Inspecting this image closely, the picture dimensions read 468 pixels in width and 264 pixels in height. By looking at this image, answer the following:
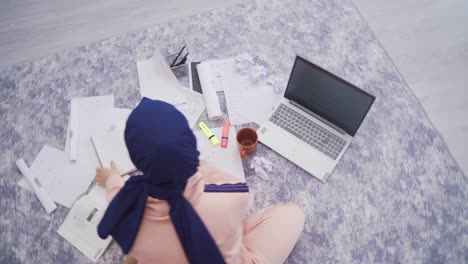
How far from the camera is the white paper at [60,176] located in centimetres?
129

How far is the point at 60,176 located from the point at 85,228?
9.1 inches

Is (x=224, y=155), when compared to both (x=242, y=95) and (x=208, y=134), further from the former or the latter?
(x=242, y=95)

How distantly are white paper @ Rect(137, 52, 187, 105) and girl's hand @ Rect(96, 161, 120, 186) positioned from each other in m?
0.37

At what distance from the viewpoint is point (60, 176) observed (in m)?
1.32

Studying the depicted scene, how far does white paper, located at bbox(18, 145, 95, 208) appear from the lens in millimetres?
1288

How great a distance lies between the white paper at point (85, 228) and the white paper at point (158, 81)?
0.48m

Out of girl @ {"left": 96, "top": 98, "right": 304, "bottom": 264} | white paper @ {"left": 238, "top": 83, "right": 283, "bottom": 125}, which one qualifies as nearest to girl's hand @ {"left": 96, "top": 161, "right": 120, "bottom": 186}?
girl @ {"left": 96, "top": 98, "right": 304, "bottom": 264}

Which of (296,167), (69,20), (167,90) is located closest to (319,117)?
(296,167)

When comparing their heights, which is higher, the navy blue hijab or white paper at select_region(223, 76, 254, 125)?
the navy blue hijab

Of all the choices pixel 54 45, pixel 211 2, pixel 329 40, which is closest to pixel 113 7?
pixel 54 45

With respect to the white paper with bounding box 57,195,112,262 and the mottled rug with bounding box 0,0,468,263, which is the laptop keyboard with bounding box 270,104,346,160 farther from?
the white paper with bounding box 57,195,112,262

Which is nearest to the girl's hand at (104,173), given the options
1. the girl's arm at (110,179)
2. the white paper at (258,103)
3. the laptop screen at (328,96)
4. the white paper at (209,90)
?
the girl's arm at (110,179)

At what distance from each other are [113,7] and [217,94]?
87 cm

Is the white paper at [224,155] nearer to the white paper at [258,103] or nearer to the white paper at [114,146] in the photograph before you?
the white paper at [258,103]
